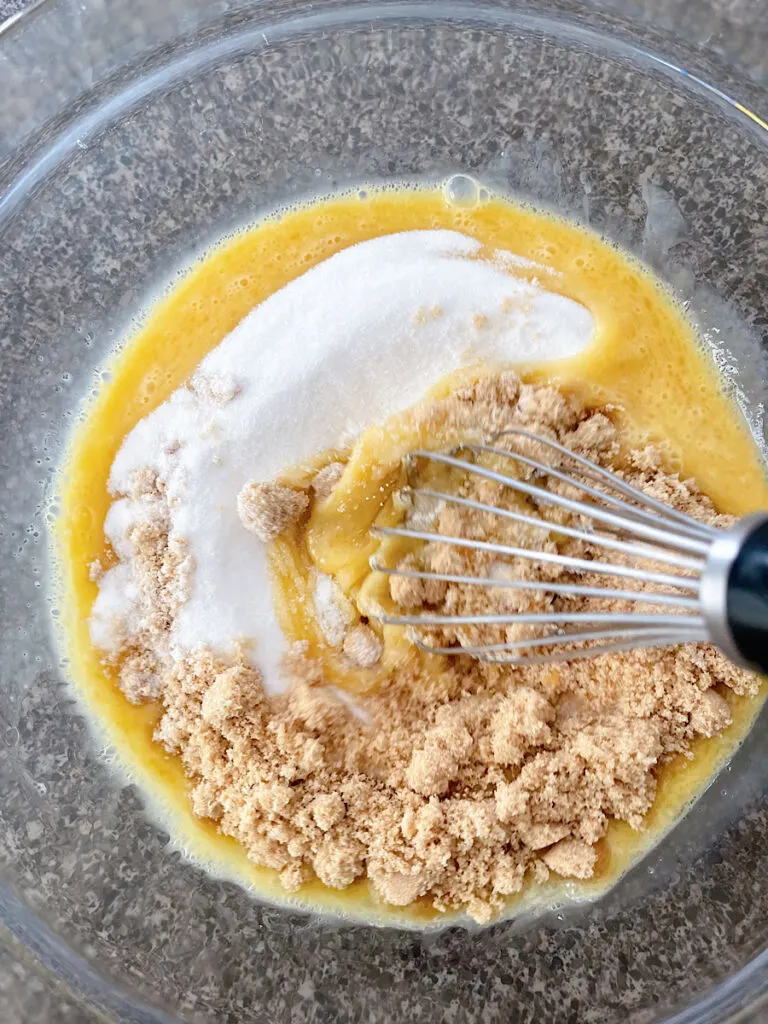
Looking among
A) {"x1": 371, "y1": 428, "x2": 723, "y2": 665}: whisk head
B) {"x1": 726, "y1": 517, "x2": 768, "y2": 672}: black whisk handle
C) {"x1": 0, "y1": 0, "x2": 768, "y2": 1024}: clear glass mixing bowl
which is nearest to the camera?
{"x1": 726, "y1": 517, "x2": 768, "y2": 672}: black whisk handle

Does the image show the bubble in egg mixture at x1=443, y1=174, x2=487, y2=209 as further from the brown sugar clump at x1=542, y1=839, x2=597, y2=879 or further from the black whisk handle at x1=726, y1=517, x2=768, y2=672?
the brown sugar clump at x1=542, y1=839, x2=597, y2=879

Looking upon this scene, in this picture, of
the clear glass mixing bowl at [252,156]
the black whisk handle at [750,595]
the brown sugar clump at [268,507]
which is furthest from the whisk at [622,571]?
the clear glass mixing bowl at [252,156]

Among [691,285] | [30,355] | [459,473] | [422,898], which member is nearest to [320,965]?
[422,898]

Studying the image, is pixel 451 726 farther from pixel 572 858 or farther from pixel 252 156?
pixel 252 156

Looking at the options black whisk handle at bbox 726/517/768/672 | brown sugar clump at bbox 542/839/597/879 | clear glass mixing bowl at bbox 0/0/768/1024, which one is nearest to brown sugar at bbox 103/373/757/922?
brown sugar clump at bbox 542/839/597/879

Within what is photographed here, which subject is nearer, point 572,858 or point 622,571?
point 622,571

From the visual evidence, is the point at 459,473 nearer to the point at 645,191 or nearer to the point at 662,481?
the point at 662,481

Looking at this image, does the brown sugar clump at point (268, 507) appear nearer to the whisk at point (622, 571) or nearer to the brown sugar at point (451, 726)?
the brown sugar at point (451, 726)

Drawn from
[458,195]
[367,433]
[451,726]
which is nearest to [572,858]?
[451,726]
